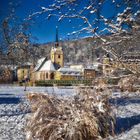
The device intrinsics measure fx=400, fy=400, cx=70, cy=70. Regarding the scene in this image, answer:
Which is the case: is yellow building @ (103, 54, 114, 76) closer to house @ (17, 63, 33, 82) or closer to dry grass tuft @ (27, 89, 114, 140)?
dry grass tuft @ (27, 89, 114, 140)

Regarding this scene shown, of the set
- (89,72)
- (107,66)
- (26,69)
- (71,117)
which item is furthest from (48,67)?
(107,66)

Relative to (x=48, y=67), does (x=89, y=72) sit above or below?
below

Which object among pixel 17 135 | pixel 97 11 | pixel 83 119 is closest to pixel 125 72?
pixel 97 11

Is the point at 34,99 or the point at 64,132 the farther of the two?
the point at 34,99

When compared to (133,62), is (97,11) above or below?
above

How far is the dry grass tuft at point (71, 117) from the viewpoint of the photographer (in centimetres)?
788

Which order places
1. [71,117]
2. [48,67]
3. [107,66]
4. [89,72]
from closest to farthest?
1. [107,66]
2. [71,117]
3. [89,72]
4. [48,67]

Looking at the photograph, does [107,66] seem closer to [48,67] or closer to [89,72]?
[89,72]

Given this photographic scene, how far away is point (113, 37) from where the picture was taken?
19.4 ft

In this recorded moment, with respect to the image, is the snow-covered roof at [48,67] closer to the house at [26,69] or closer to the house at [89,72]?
the house at [26,69]

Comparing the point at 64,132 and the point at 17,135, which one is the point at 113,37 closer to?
the point at 64,132

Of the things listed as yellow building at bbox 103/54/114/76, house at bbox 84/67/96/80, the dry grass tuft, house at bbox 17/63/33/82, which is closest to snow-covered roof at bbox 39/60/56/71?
house at bbox 17/63/33/82

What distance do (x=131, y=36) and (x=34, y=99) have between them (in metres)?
3.72

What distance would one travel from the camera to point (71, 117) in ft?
26.7
